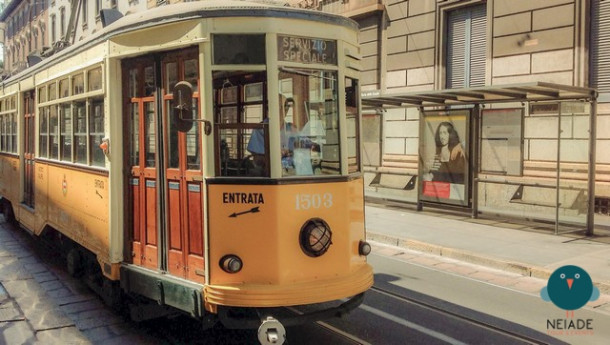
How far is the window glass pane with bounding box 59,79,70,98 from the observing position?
7.05 metres

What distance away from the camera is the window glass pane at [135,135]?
5.56 metres

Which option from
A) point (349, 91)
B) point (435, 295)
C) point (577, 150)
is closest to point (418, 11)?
point (577, 150)

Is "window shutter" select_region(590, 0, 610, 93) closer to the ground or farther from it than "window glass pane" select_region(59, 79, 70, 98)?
farther from it

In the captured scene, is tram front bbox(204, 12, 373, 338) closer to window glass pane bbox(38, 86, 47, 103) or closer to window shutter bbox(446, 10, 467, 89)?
window glass pane bbox(38, 86, 47, 103)

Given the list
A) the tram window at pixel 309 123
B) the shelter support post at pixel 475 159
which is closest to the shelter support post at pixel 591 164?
the shelter support post at pixel 475 159

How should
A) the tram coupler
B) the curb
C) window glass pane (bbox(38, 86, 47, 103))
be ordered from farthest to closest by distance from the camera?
the curb → window glass pane (bbox(38, 86, 47, 103)) → the tram coupler

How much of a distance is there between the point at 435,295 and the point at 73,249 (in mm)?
4515

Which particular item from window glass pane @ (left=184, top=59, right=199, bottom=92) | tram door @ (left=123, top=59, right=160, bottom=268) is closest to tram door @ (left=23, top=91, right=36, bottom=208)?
tram door @ (left=123, top=59, right=160, bottom=268)

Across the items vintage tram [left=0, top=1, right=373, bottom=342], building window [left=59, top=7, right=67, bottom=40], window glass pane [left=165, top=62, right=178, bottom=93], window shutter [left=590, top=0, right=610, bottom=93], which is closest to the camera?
vintage tram [left=0, top=1, right=373, bottom=342]

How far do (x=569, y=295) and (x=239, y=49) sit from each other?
5459 millimetres

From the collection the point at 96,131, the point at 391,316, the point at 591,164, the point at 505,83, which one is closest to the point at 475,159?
the point at 591,164

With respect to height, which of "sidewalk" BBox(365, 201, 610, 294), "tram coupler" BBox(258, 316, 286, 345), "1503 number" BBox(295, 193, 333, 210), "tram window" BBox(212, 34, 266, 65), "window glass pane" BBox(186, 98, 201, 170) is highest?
"tram window" BBox(212, 34, 266, 65)

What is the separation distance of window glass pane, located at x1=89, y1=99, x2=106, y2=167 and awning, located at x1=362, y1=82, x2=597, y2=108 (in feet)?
23.0

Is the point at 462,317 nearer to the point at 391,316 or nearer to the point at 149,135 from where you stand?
the point at 391,316
